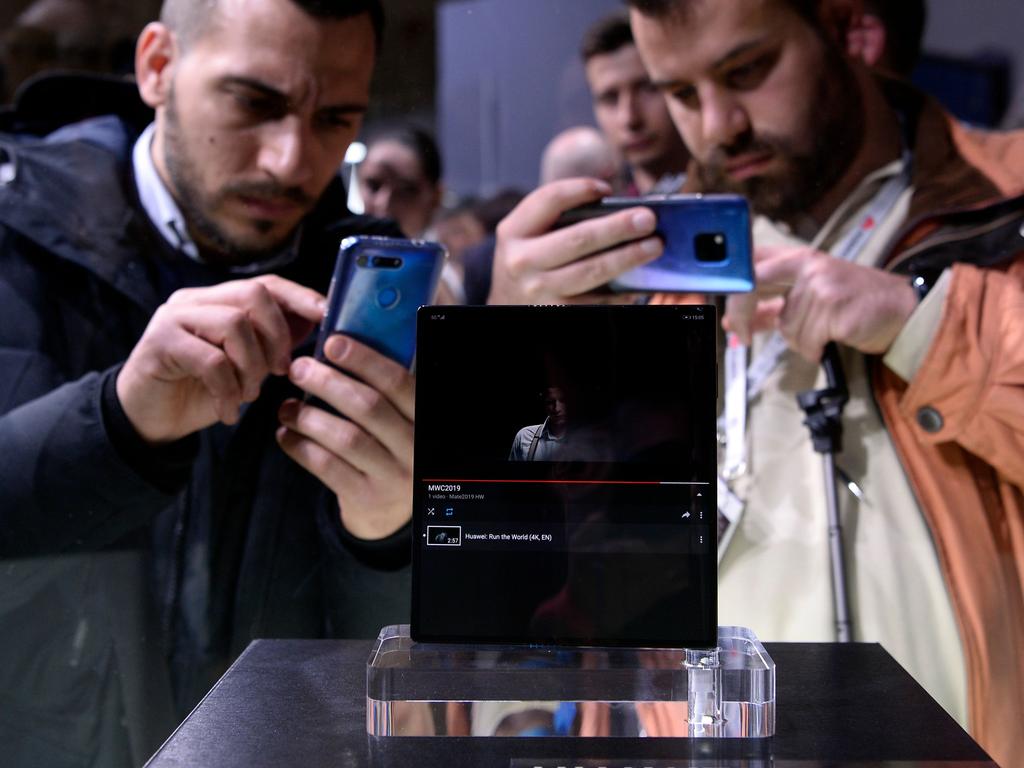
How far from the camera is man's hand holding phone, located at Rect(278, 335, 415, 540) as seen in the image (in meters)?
1.19

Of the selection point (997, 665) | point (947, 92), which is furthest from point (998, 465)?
point (947, 92)

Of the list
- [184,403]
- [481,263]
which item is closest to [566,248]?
[481,263]

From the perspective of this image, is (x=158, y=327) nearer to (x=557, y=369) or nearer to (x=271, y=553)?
(x=271, y=553)

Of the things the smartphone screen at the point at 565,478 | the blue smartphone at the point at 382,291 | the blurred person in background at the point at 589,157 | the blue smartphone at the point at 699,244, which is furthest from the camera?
the blurred person in background at the point at 589,157

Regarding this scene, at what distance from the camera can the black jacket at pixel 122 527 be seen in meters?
1.32

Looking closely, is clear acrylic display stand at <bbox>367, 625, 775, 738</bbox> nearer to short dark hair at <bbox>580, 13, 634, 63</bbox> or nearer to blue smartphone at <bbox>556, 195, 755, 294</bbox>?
blue smartphone at <bbox>556, 195, 755, 294</bbox>

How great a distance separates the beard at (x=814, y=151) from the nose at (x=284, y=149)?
0.54 meters

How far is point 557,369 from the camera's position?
889 mm

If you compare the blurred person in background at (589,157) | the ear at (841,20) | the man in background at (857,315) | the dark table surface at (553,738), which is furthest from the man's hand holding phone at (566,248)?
the dark table surface at (553,738)

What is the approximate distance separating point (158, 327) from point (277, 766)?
1.99 feet

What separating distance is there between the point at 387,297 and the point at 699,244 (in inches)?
15.4

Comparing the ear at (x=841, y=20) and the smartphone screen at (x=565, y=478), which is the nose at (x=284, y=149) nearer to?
the smartphone screen at (x=565, y=478)

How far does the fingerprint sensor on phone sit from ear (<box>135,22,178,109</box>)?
0.44 m

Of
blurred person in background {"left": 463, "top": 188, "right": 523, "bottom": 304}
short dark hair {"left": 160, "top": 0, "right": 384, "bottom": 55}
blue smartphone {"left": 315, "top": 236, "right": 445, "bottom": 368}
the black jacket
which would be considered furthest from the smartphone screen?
short dark hair {"left": 160, "top": 0, "right": 384, "bottom": 55}
